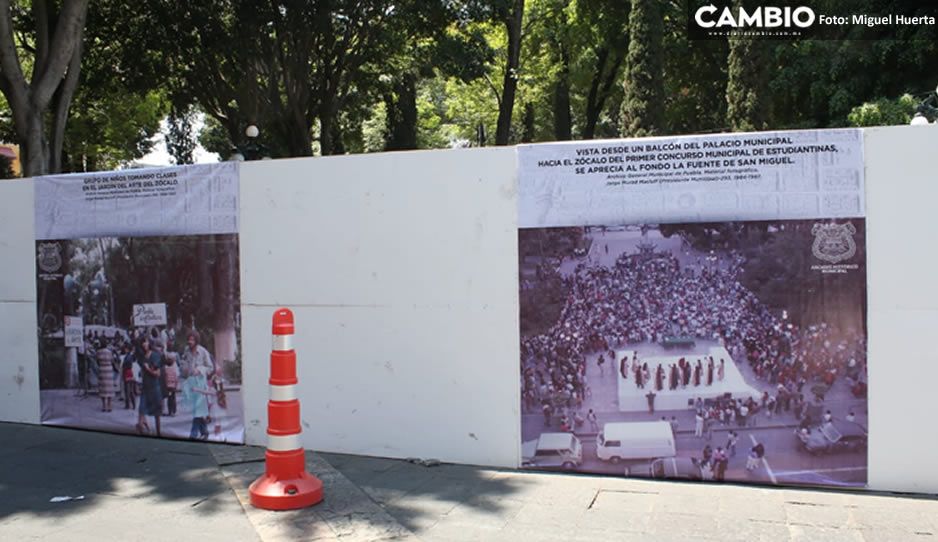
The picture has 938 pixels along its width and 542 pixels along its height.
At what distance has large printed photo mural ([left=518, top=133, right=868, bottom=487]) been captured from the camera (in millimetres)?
4766

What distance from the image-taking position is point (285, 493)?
15.1 feet

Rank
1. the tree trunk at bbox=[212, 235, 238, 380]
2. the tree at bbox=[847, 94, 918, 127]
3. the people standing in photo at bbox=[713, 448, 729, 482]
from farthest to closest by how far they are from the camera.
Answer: the tree at bbox=[847, 94, 918, 127] → the tree trunk at bbox=[212, 235, 238, 380] → the people standing in photo at bbox=[713, 448, 729, 482]

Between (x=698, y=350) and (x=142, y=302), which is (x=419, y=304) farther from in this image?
(x=142, y=302)

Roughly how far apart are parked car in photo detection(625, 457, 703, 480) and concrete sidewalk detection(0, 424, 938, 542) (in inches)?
3.3

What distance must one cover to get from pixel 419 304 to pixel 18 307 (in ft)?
14.1

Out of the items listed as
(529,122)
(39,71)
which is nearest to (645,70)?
(529,122)

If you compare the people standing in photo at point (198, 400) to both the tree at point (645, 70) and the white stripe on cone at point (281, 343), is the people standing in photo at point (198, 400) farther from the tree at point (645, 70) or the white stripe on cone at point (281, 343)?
the tree at point (645, 70)

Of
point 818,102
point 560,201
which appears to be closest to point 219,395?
point 560,201

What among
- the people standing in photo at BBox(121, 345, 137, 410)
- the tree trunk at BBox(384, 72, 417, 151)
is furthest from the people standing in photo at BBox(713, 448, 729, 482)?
the tree trunk at BBox(384, 72, 417, 151)

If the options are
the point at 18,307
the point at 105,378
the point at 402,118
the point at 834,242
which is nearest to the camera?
the point at 834,242

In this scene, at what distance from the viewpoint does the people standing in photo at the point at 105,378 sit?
262 inches

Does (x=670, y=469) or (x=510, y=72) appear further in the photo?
(x=510, y=72)

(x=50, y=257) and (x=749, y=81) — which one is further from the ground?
(x=749, y=81)

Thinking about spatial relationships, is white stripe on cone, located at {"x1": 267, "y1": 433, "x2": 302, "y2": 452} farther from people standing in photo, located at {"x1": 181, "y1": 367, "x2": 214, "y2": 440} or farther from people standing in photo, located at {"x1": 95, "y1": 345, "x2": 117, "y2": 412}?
people standing in photo, located at {"x1": 95, "y1": 345, "x2": 117, "y2": 412}
